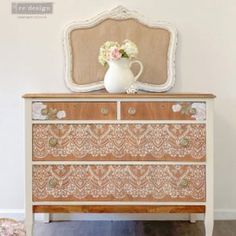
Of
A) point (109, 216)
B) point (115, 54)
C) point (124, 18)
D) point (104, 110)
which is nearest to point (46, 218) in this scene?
point (109, 216)

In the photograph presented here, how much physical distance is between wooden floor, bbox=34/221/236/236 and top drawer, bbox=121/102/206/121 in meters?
0.99

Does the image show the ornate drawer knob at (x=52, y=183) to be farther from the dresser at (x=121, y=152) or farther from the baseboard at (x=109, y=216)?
the baseboard at (x=109, y=216)

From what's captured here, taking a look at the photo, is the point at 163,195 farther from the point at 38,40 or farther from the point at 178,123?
the point at 38,40

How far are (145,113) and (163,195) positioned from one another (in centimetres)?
54

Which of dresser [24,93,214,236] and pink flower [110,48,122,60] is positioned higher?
pink flower [110,48,122,60]

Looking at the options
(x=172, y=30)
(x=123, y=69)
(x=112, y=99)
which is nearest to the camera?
(x=112, y=99)

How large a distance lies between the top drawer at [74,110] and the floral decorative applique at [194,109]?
0.42 metres

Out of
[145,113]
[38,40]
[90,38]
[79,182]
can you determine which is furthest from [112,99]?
[38,40]

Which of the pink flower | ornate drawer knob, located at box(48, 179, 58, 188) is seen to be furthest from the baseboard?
the pink flower

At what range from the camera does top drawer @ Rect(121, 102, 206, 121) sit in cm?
241

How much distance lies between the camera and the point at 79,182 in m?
2.47

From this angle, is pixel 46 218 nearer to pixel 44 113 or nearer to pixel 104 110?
pixel 44 113

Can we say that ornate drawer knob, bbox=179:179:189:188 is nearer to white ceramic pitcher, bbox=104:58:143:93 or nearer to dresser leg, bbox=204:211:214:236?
dresser leg, bbox=204:211:214:236

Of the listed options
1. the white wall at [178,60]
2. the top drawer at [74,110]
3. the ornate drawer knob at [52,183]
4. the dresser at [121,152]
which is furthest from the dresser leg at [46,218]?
the top drawer at [74,110]
